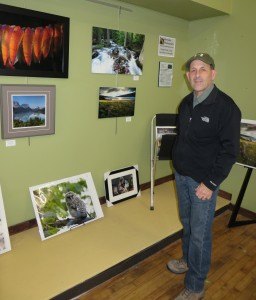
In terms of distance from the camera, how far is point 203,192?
1.60 m

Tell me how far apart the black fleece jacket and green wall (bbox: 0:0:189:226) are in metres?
1.02

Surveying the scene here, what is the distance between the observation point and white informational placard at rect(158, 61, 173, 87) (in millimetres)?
2993

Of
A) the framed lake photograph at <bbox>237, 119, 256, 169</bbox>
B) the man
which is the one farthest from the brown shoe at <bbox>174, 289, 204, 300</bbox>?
the framed lake photograph at <bbox>237, 119, 256, 169</bbox>

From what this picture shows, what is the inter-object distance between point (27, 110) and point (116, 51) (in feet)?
3.25

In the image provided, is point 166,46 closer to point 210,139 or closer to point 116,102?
point 116,102

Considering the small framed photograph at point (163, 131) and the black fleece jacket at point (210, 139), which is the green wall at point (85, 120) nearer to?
the small framed photograph at point (163, 131)

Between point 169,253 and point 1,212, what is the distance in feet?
4.47

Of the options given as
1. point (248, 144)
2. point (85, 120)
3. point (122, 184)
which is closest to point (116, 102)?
point (85, 120)

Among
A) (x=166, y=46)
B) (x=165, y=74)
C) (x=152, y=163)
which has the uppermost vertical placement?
(x=166, y=46)

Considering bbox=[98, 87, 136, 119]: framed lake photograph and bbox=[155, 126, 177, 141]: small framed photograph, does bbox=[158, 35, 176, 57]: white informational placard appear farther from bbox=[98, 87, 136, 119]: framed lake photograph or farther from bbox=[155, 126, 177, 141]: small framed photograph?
bbox=[155, 126, 177, 141]: small framed photograph

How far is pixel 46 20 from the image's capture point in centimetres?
198

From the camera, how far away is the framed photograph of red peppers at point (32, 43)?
72.3 inches

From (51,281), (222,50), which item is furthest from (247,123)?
(51,281)

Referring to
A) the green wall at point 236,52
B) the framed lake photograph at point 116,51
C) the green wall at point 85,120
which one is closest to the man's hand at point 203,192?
the green wall at point 85,120
